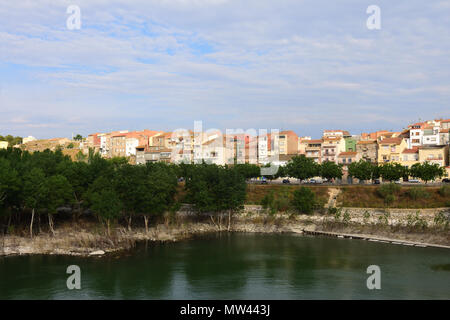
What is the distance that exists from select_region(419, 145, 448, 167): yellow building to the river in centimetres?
2155

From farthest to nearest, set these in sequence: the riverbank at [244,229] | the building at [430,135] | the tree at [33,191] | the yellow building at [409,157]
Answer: the building at [430,135]
the yellow building at [409,157]
the tree at [33,191]
the riverbank at [244,229]

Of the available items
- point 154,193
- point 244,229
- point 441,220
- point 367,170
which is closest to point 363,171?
point 367,170

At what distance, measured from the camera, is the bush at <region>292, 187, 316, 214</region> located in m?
32.8

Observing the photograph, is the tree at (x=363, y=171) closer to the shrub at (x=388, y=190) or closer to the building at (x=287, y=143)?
the shrub at (x=388, y=190)

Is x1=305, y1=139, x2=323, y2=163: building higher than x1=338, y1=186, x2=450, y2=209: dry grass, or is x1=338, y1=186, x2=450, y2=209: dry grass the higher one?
x1=305, y1=139, x2=323, y2=163: building

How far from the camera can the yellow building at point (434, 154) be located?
43344 millimetres

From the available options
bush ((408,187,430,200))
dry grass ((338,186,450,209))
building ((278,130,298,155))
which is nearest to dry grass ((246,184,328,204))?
dry grass ((338,186,450,209))

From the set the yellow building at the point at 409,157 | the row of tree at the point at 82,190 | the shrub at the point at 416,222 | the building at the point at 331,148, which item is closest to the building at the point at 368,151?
the building at the point at 331,148

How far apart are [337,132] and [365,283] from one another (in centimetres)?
4477

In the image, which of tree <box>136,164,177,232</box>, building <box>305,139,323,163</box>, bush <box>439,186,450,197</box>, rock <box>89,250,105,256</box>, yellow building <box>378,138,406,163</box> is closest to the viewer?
Result: rock <box>89,250,105,256</box>

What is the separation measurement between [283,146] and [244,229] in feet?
92.7

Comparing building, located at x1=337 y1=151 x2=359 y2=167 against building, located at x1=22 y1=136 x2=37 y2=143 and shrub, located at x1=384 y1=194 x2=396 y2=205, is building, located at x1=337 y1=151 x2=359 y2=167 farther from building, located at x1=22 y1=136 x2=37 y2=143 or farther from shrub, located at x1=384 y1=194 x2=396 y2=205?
building, located at x1=22 y1=136 x2=37 y2=143
